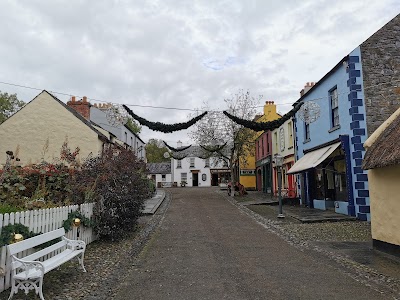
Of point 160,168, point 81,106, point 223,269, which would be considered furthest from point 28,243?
point 160,168

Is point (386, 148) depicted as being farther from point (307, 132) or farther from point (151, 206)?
point (151, 206)

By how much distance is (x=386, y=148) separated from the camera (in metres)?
8.35

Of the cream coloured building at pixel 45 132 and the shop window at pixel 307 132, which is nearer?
the shop window at pixel 307 132

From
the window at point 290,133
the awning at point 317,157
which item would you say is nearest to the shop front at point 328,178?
the awning at point 317,157

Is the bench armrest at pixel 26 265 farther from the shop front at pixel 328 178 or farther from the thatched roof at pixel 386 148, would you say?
the shop front at pixel 328 178

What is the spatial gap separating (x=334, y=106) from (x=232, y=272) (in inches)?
456

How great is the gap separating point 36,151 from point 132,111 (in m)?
13.3

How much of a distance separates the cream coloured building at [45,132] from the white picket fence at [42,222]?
1315 cm

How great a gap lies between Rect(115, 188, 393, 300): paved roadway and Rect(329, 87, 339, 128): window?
7.46m

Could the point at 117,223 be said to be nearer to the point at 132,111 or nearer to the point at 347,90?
the point at 132,111

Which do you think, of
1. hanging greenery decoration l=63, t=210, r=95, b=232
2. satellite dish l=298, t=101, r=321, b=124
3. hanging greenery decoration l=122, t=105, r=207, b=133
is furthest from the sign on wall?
hanging greenery decoration l=63, t=210, r=95, b=232

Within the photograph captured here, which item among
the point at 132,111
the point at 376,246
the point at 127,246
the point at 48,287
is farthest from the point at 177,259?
the point at 132,111

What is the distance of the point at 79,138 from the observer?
73.8 ft

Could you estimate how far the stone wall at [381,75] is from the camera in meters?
14.0
